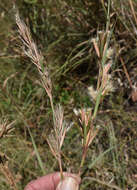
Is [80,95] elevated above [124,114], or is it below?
above

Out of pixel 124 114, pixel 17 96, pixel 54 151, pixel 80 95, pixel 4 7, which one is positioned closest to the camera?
pixel 54 151

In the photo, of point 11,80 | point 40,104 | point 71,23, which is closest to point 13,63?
point 11,80

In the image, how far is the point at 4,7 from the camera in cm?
177

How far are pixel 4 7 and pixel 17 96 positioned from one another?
0.67m

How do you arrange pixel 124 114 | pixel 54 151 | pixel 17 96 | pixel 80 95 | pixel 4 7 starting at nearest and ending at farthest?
pixel 54 151, pixel 124 114, pixel 80 95, pixel 17 96, pixel 4 7

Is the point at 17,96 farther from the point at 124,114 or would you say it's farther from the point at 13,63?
the point at 124,114

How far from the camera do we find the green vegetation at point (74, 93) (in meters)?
1.25

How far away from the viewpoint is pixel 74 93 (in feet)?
5.02

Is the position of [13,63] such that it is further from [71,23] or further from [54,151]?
[54,151]

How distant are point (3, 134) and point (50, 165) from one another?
820 millimetres

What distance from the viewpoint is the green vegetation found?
4.11ft

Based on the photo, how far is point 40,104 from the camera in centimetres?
155

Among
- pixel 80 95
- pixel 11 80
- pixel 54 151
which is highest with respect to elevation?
pixel 54 151

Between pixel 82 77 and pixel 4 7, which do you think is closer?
pixel 82 77
